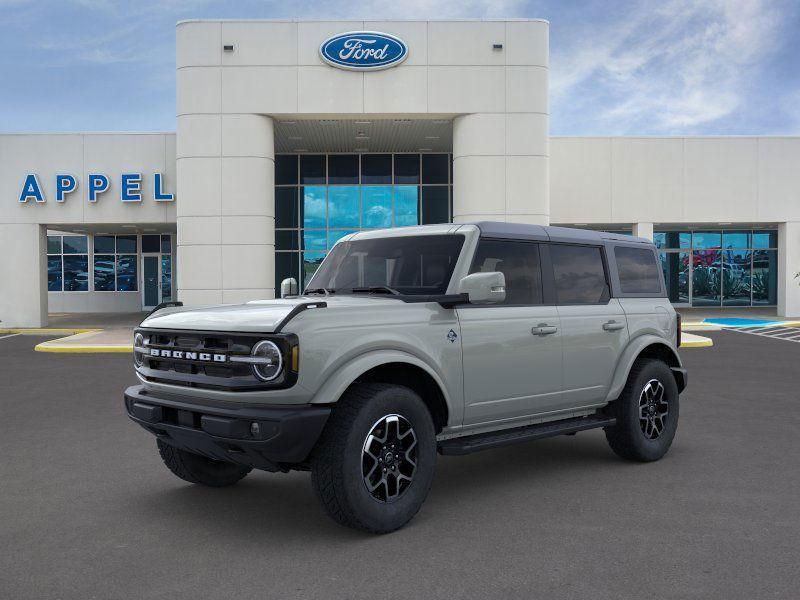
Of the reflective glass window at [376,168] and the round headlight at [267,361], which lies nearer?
the round headlight at [267,361]

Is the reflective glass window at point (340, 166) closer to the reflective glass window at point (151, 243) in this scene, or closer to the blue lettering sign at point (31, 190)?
the blue lettering sign at point (31, 190)

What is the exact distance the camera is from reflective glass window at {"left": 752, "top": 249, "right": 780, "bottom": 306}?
3406 cm

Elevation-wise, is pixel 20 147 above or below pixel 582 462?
above

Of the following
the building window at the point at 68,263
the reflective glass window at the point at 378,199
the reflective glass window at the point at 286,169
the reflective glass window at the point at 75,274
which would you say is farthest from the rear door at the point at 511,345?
the reflective glass window at the point at 75,274

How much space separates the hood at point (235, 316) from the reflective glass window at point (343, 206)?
21591 mm

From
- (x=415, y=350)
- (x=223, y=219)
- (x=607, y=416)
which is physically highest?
(x=223, y=219)

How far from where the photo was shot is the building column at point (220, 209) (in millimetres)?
19578

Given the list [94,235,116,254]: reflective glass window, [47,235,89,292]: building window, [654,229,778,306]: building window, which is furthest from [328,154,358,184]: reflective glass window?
[654,229,778,306]: building window

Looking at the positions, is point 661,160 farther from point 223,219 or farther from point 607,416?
point 607,416

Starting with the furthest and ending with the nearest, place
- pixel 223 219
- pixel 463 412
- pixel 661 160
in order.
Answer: pixel 661 160
pixel 223 219
pixel 463 412

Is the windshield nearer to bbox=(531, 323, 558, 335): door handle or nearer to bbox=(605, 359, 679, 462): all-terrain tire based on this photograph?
bbox=(531, 323, 558, 335): door handle

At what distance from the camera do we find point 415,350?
479 centimetres

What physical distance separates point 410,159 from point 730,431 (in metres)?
20.3

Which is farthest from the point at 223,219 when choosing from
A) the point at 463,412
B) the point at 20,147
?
the point at 463,412
